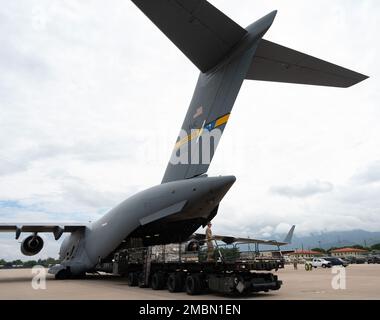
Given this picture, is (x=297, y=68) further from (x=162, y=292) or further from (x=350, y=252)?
(x=350, y=252)

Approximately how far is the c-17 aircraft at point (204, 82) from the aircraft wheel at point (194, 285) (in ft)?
5.96

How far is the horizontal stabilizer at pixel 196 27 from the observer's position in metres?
8.42

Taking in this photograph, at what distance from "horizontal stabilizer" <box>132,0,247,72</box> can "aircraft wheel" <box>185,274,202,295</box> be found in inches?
222

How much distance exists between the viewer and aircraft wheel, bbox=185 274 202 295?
9438mm

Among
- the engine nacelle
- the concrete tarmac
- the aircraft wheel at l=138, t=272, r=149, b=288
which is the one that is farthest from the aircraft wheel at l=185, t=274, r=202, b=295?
the engine nacelle

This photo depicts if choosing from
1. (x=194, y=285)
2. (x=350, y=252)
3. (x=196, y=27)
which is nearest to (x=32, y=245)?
(x=194, y=285)

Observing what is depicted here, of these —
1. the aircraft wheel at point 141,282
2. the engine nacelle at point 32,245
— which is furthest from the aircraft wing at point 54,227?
the aircraft wheel at point 141,282

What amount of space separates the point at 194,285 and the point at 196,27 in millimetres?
6053

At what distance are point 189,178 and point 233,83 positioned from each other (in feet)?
9.05

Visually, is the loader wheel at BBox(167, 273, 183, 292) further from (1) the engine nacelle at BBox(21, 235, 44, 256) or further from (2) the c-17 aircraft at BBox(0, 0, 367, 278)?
(1) the engine nacelle at BBox(21, 235, 44, 256)

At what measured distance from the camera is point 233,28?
376 inches

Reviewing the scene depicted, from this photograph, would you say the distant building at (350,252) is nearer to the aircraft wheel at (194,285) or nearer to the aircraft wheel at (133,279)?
the aircraft wheel at (133,279)
